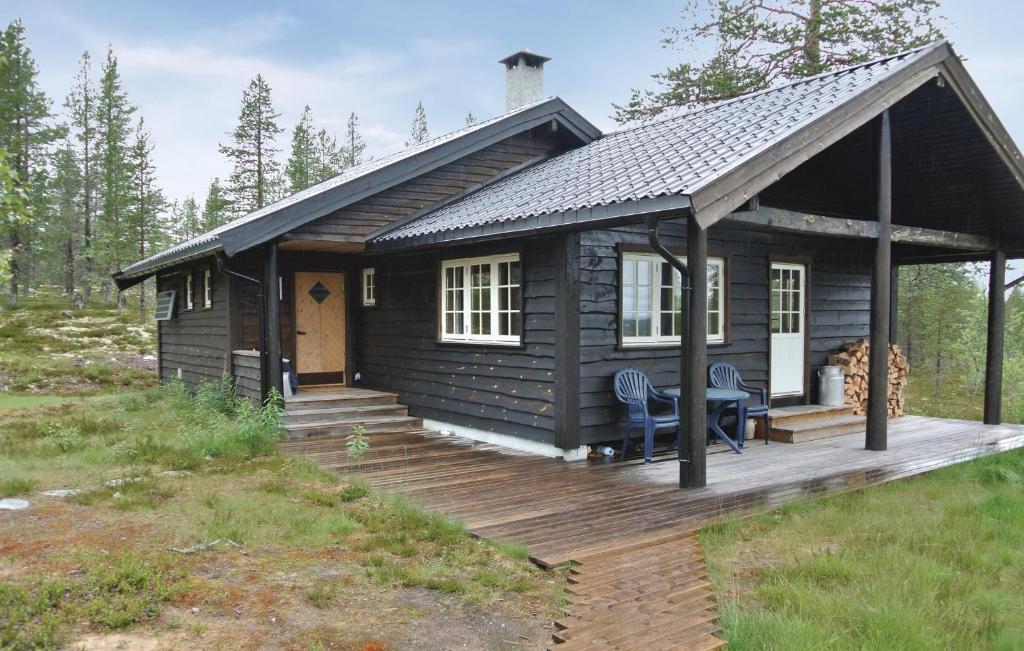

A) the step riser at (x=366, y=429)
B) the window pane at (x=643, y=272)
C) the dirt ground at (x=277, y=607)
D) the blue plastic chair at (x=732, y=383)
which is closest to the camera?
the dirt ground at (x=277, y=607)

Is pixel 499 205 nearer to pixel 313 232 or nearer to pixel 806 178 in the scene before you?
pixel 313 232

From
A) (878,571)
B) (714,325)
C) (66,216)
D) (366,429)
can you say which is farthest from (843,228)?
(66,216)

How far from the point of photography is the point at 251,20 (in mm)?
14641

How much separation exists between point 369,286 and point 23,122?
23.6 m

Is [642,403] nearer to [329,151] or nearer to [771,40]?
[771,40]

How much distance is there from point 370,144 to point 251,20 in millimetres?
21330

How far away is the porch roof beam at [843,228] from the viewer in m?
5.69

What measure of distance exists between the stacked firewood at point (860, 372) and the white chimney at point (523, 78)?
239 inches

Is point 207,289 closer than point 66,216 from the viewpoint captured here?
Yes

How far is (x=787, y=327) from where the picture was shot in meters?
8.76

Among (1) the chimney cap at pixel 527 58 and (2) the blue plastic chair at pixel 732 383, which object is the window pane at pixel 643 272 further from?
(1) the chimney cap at pixel 527 58

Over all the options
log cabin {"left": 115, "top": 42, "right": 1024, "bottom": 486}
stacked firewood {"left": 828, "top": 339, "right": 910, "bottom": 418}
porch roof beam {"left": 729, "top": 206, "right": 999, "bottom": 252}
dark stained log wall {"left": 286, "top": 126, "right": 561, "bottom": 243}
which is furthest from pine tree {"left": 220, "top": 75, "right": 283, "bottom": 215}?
porch roof beam {"left": 729, "top": 206, "right": 999, "bottom": 252}

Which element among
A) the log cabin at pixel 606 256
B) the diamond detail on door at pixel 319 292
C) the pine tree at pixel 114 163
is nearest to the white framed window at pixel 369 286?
the log cabin at pixel 606 256

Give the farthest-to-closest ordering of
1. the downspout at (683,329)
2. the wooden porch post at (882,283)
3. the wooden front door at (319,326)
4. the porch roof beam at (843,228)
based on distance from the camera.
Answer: the wooden front door at (319,326) < the wooden porch post at (882,283) < the porch roof beam at (843,228) < the downspout at (683,329)
